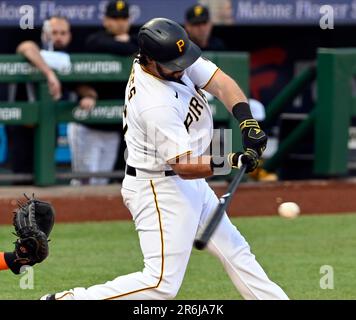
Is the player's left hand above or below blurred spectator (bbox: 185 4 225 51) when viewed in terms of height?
above

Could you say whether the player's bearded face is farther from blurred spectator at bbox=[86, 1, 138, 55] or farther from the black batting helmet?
→ blurred spectator at bbox=[86, 1, 138, 55]

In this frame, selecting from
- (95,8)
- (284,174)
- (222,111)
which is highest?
(95,8)

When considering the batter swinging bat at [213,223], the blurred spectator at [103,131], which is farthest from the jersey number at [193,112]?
the blurred spectator at [103,131]

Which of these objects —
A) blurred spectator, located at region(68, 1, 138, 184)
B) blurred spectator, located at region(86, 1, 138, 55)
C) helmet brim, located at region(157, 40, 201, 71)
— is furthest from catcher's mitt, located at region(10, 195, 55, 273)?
blurred spectator, located at region(68, 1, 138, 184)

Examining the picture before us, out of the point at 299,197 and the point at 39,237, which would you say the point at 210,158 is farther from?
the point at 299,197

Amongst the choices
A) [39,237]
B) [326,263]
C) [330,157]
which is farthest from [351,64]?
[39,237]

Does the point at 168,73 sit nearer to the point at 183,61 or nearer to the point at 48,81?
the point at 183,61
